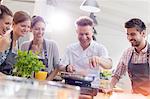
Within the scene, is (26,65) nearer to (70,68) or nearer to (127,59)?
(70,68)

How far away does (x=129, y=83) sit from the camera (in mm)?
1819

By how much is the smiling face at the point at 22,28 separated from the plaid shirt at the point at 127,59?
704 millimetres

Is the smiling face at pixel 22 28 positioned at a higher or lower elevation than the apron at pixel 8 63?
higher

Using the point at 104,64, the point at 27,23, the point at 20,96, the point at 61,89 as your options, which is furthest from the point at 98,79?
the point at 20,96

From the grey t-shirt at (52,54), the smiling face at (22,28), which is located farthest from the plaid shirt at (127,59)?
the smiling face at (22,28)

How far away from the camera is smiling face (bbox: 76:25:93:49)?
5.91 ft

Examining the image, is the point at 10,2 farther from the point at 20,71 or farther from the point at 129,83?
the point at 129,83

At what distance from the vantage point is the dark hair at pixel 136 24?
183 cm

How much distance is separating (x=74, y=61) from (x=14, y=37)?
45cm

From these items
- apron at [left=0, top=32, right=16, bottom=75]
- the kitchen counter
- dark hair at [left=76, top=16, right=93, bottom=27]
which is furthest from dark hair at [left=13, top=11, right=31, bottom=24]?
the kitchen counter

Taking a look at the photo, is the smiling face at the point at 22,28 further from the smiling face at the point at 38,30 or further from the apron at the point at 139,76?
the apron at the point at 139,76

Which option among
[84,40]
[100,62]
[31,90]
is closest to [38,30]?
[84,40]

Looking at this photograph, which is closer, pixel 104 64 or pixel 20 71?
pixel 20 71

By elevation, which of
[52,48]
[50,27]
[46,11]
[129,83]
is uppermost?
[46,11]
